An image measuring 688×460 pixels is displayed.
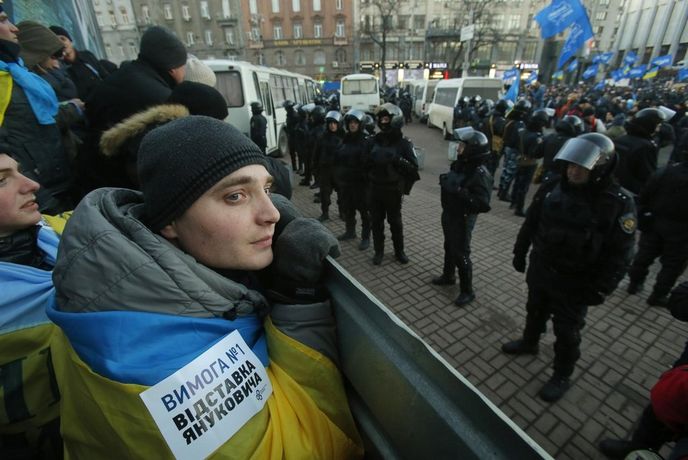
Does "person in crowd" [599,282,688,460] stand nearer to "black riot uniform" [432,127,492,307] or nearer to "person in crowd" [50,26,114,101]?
"black riot uniform" [432,127,492,307]

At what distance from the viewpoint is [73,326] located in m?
0.75

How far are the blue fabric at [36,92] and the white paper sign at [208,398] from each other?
2514 millimetres

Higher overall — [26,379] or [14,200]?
[14,200]

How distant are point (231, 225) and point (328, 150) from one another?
5662 millimetres

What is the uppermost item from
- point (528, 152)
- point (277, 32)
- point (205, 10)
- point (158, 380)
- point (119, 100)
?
point (205, 10)

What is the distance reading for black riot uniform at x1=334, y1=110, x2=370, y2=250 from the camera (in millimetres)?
5281

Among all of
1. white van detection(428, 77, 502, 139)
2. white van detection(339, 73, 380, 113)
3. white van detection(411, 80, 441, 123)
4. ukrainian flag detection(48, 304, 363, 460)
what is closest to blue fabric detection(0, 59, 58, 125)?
ukrainian flag detection(48, 304, 363, 460)

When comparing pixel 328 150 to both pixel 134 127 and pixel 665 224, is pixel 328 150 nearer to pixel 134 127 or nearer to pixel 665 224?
pixel 134 127

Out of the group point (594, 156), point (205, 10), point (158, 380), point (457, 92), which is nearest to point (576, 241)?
point (594, 156)

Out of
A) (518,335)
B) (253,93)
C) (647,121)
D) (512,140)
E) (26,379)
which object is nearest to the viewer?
(26,379)

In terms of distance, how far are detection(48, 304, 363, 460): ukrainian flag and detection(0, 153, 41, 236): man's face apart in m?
0.78

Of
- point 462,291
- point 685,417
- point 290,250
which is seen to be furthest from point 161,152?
point 462,291

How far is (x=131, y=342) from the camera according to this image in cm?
74

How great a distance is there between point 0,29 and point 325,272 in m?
2.94
